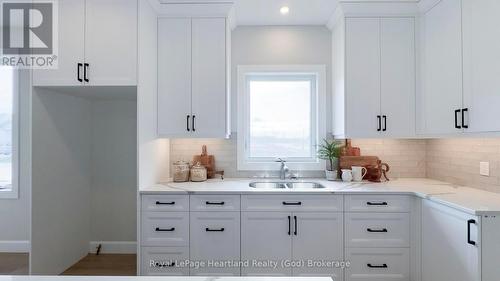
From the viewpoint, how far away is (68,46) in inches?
95.9

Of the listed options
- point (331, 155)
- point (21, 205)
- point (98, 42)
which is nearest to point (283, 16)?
point (331, 155)

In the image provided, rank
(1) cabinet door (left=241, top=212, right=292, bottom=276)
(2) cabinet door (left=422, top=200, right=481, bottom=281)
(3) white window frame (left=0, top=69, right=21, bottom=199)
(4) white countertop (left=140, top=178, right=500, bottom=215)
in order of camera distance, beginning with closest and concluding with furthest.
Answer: (2) cabinet door (left=422, top=200, right=481, bottom=281) < (4) white countertop (left=140, top=178, right=500, bottom=215) < (1) cabinet door (left=241, top=212, right=292, bottom=276) < (3) white window frame (left=0, top=69, right=21, bottom=199)

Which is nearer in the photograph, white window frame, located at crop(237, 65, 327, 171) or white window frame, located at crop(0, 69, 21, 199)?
white window frame, located at crop(237, 65, 327, 171)

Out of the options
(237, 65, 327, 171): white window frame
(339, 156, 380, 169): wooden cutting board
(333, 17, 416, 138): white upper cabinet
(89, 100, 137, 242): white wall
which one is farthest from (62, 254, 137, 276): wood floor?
(333, 17, 416, 138): white upper cabinet

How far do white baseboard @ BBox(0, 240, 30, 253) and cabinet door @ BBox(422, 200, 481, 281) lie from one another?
13.9ft

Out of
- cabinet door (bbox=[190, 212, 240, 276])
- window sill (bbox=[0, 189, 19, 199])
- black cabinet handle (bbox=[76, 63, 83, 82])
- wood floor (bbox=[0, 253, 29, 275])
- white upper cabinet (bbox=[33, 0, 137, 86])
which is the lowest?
wood floor (bbox=[0, 253, 29, 275])

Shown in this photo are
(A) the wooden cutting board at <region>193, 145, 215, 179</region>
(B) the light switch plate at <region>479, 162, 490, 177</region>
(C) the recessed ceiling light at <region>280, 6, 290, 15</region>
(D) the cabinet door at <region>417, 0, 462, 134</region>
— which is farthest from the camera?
→ (A) the wooden cutting board at <region>193, 145, 215, 179</region>

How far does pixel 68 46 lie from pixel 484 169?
361 cm

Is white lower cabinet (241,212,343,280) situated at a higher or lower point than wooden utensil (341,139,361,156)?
lower

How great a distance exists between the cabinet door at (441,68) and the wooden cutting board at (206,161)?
211 cm

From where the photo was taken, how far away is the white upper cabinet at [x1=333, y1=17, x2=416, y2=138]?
2744 mm

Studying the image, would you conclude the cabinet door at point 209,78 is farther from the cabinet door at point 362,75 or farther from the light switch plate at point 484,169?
the light switch plate at point 484,169

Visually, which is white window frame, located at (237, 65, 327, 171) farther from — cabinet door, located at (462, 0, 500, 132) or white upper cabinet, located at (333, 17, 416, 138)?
cabinet door, located at (462, 0, 500, 132)

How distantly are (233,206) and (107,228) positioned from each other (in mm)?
1779
